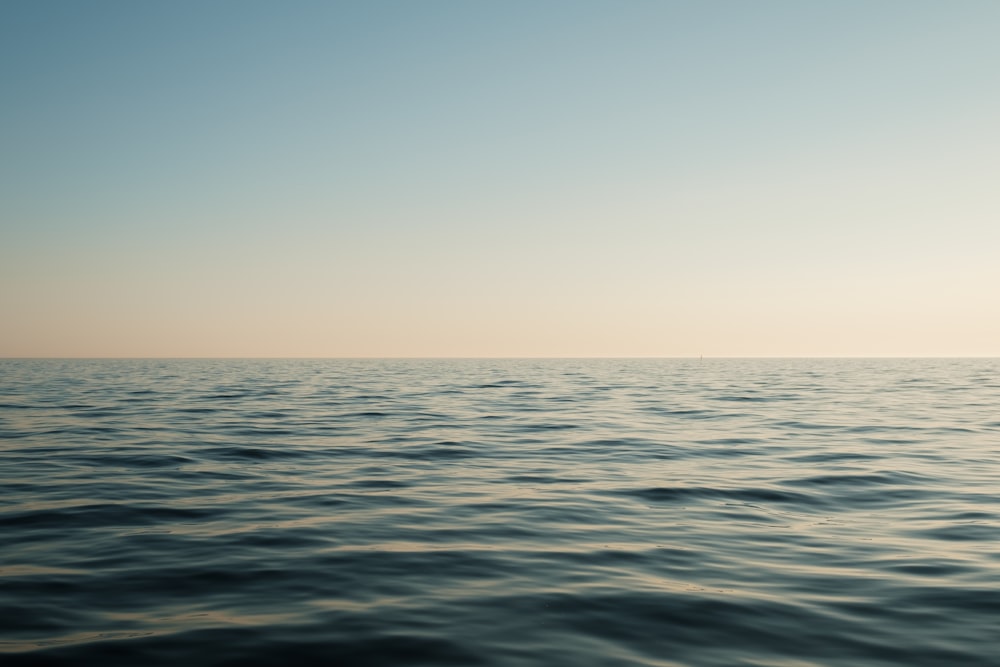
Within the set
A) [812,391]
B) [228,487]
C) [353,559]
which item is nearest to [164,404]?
[228,487]

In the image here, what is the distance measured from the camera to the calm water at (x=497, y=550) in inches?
237

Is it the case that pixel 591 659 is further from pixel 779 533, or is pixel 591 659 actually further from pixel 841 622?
pixel 779 533

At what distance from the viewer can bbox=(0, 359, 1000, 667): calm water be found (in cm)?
601

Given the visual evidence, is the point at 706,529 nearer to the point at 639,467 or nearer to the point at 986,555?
the point at 986,555

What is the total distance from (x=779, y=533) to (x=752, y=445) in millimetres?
9223

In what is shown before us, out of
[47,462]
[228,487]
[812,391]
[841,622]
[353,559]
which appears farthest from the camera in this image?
[812,391]

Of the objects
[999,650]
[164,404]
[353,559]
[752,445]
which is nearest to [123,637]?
[353,559]

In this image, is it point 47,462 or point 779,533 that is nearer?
point 779,533

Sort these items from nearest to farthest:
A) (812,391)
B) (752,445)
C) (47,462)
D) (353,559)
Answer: (353,559) → (47,462) → (752,445) → (812,391)

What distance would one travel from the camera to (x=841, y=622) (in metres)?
6.48

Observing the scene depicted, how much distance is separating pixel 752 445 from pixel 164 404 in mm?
22553

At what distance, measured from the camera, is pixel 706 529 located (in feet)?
32.8

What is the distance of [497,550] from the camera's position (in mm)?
8938

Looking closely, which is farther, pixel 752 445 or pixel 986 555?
pixel 752 445
